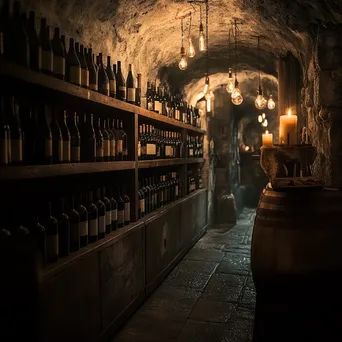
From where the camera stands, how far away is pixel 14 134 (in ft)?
6.88

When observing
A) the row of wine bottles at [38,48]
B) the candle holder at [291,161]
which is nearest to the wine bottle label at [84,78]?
the row of wine bottles at [38,48]

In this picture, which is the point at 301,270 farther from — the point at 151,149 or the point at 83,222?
the point at 151,149

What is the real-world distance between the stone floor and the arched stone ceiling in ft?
7.85

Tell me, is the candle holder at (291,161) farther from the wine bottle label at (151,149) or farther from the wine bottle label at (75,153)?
the wine bottle label at (151,149)

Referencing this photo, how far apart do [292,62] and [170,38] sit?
1.54 m

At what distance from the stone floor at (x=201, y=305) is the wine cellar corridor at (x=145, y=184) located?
0.02 metres

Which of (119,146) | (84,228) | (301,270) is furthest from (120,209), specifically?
(301,270)

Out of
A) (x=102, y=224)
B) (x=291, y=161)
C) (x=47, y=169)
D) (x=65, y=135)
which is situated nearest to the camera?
(x=47, y=169)

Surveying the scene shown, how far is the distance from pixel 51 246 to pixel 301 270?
4.70ft

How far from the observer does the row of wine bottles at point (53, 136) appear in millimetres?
2037

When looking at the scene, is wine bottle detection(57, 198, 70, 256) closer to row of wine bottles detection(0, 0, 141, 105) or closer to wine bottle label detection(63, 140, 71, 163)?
wine bottle label detection(63, 140, 71, 163)

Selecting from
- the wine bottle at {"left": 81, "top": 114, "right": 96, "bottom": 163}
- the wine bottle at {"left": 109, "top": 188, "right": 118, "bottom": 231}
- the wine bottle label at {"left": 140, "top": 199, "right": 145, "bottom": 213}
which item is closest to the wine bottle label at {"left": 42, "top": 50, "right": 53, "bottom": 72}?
the wine bottle at {"left": 81, "top": 114, "right": 96, "bottom": 163}

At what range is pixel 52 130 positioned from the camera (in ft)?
8.59

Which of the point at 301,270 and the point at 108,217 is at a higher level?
the point at 108,217
